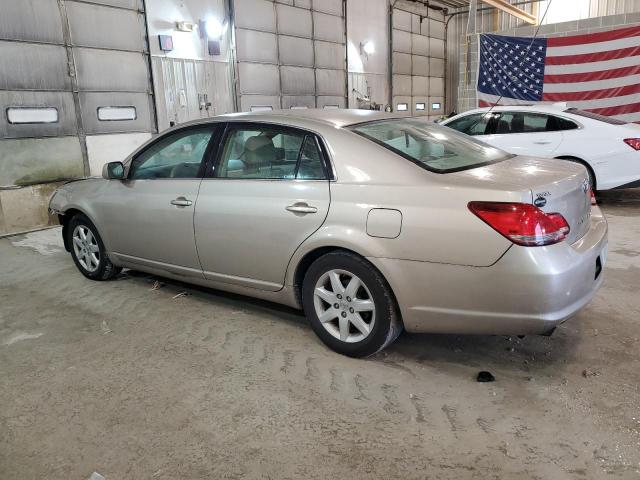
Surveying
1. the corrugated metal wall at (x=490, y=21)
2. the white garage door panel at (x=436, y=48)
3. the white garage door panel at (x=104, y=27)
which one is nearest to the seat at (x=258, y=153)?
the white garage door panel at (x=104, y=27)

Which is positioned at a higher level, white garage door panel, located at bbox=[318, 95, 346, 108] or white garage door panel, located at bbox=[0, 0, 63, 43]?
white garage door panel, located at bbox=[0, 0, 63, 43]

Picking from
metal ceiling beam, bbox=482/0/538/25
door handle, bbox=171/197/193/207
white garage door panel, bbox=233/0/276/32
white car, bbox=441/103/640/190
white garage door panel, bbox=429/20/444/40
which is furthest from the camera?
white garage door panel, bbox=429/20/444/40

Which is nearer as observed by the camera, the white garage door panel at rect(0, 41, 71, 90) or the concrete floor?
the concrete floor

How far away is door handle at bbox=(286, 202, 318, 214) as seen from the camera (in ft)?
9.84

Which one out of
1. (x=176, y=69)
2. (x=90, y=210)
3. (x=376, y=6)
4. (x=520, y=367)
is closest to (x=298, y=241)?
(x=520, y=367)

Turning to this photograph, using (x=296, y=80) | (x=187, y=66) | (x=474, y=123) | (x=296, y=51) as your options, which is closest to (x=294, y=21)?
(x=296, y=51)

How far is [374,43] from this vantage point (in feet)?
46.7

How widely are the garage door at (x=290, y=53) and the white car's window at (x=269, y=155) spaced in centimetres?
722

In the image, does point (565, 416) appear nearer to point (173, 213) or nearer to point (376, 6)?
point (173, 213)

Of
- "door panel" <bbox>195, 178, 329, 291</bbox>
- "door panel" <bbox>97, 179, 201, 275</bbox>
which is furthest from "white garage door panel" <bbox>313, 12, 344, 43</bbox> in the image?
"door panel" <bbox>195, 178, 329, 291</bbox>

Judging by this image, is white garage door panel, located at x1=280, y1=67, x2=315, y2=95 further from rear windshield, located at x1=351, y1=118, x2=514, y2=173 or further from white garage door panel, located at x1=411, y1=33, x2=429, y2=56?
rear windshield, located at x1=351, y1=118, x2=514, y2=173

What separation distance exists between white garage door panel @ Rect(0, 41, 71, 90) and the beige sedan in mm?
4017

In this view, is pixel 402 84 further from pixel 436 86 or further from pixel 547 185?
pixel 547 185

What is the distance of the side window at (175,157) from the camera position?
3680 millimetres
